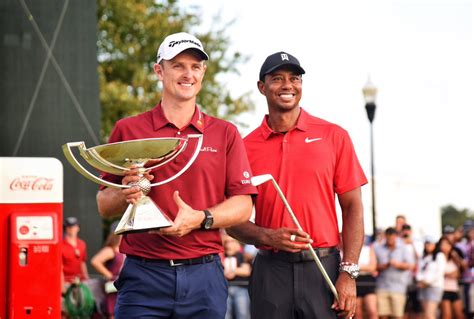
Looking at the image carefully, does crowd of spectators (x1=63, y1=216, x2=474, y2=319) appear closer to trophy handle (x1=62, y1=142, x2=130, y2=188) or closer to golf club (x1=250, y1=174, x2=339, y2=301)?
golf club (x1=250, y1=174, x2=339, y2=301)

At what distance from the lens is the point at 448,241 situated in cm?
1684

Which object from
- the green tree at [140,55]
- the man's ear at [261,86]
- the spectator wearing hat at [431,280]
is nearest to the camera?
the man's ear at [261,86]

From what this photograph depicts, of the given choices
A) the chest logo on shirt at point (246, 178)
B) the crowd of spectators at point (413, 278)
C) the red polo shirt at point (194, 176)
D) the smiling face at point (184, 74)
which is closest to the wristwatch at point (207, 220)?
the red polo shirt at point (194, 176)

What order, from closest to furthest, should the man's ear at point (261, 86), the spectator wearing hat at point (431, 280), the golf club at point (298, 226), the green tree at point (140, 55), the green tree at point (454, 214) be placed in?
the golf club at point (298, 226), the man's ear at point (261, 86), the spectator wearing hat at point (431, 280), the green tree at point (140, 55), the green tree at point (454, 214)

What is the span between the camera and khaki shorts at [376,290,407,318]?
51.7 feet

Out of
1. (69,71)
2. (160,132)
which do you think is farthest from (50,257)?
(69,71)

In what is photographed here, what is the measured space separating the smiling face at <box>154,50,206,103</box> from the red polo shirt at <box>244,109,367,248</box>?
126 cm

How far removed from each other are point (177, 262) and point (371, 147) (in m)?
16.1

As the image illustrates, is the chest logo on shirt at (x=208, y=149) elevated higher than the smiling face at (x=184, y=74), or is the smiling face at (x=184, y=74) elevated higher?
the smiling face at (x=184, y=74)

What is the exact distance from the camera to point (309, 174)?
233 inches

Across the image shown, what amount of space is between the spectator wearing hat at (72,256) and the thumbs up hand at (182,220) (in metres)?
8.51

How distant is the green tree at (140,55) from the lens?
27.3m

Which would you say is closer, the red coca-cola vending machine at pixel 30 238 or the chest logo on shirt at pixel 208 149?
the chest logo on shirt at pixel 208 149

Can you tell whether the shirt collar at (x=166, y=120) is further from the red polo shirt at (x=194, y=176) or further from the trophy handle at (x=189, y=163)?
the trophy handle at (x=189, y=163)
